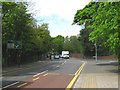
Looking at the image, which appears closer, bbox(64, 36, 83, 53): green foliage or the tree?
the tree

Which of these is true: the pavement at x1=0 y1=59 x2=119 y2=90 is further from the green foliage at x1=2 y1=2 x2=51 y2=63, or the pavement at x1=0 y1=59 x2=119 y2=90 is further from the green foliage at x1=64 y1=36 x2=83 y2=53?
the green foliage at x1=64 y1=36 x2=83 y2=53

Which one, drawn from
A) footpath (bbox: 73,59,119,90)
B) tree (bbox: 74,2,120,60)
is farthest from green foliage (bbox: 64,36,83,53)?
tree (bbox: 74,2,120,60)

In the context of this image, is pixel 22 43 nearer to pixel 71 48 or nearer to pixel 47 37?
pixel 47 37

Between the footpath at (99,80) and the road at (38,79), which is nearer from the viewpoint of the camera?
the footpath at (99,80)

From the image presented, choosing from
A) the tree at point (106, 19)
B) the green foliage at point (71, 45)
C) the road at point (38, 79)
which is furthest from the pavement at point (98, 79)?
the green foliage at point (71, 45)

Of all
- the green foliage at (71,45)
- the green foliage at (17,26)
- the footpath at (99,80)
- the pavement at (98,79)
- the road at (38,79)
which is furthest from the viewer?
the green foliage at (71,45)

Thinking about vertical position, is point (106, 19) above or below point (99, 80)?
above

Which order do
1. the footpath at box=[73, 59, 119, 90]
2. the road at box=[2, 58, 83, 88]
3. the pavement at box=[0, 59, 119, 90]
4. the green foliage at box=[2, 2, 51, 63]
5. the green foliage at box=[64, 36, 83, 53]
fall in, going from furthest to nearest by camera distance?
the green foliage at box=[64, 36, 83, 53]
the green foliage at box=[2, 2, 51, 63]
the road at box=[2, 58, 83, 88]
the pavement at box=[0, 59, 119, 90]
the footpath at box=[73, 59, 119, 90]

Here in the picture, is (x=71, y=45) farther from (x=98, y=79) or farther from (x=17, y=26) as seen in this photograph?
(x=98, y=79)

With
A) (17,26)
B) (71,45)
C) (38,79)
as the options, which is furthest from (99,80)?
(71,45)

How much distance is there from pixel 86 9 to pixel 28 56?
48.4 m

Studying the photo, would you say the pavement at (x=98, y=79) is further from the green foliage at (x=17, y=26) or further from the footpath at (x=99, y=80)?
the green foliage at (x=17, y=26)

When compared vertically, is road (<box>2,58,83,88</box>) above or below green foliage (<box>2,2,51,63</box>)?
below

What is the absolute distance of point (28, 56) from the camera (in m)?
81.1
